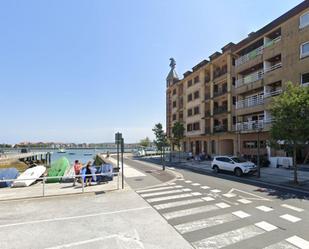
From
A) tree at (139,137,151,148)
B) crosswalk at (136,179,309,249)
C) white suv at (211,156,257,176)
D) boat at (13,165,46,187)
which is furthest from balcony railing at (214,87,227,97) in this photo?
tree at (139,137,151,148)

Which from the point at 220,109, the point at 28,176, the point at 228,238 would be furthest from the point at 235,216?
the point at 220,109

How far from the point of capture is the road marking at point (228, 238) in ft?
21.0

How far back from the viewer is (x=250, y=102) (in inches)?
1280

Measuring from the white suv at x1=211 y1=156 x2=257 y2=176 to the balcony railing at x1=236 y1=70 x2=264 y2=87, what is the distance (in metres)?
13.7

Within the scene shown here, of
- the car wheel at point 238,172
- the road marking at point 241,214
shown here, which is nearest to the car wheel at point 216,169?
the car wheel at point 238,172

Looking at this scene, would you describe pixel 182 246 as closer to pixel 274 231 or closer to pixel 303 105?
pixel 274 231

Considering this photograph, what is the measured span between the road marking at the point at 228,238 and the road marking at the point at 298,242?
79cm

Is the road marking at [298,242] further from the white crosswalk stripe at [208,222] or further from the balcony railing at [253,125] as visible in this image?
the balcony railing at [253,125]

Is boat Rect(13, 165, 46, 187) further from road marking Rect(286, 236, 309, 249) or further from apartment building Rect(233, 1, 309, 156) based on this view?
apartment building Rect(233, 1, 309, 156)

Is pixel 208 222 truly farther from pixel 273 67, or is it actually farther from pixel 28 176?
pixel 273 67

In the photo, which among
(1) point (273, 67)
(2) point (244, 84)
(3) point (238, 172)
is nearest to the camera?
(3) point (238, 172)

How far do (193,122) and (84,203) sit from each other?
39.7 m

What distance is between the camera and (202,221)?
827 centimetres

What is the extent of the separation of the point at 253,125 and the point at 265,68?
269 inches
